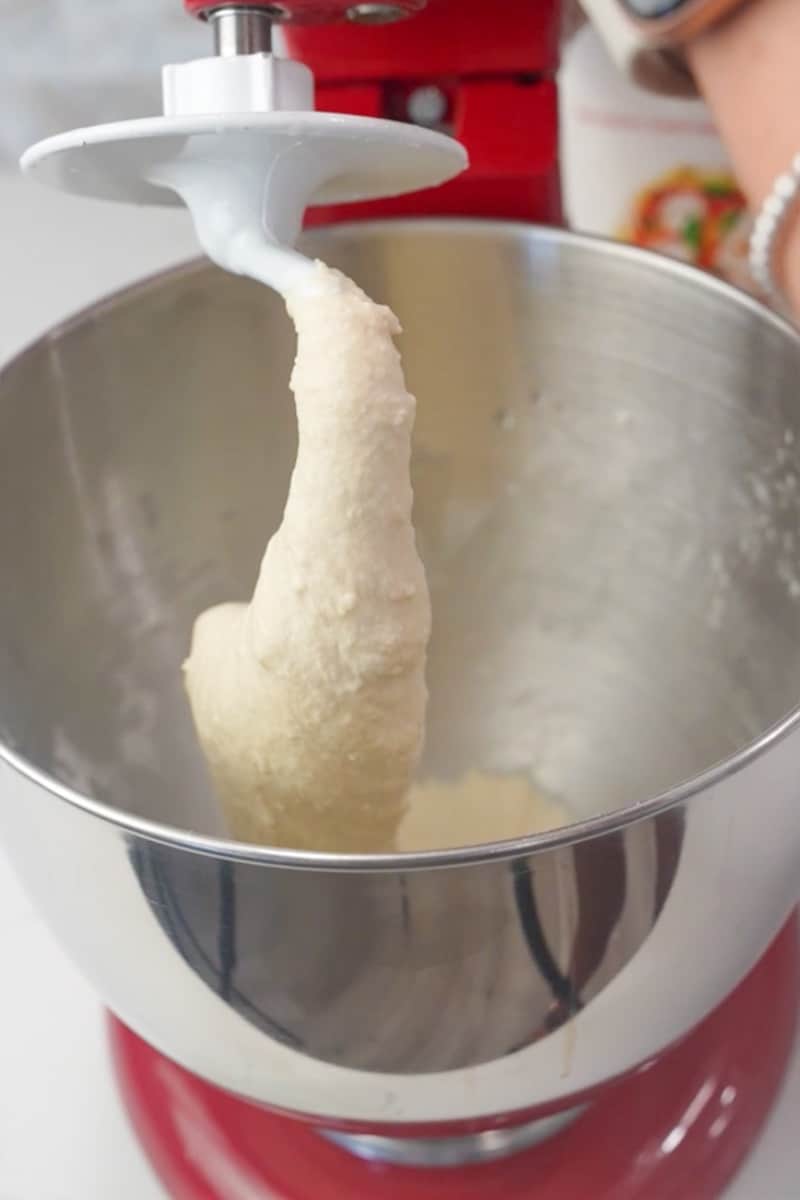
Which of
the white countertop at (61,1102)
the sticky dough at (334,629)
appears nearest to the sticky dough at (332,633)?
the sticky dough at (334,629)

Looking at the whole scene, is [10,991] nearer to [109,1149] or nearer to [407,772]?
[109,1149]

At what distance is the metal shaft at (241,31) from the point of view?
0.35m

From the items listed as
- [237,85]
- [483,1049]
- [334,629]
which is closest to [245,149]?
[237,85]

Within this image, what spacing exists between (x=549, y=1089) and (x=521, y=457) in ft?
1.03

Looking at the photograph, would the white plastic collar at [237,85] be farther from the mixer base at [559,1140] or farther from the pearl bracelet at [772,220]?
the mixer base at [559,1140]

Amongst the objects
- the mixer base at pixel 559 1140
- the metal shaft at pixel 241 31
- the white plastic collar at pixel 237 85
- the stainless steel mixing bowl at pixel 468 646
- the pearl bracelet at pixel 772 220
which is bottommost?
the mixer base at pixel 559 1140

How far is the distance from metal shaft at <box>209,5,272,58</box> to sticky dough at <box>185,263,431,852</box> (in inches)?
2.7

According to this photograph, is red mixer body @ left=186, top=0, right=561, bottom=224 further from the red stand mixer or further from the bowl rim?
the bowl rim

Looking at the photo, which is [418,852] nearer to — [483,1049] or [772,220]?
[483,1049]

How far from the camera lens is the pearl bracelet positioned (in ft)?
1.40

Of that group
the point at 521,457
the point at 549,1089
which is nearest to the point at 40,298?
the point at 521,457

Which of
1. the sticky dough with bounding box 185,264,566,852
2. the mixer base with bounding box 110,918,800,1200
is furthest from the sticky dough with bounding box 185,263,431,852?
the mixer base with bounding box 110,918,800,1200

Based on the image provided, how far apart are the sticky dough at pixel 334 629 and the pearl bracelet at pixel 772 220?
0.17 metres

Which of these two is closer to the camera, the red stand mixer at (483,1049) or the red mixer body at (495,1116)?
the red stand mixer at (483,1049)
